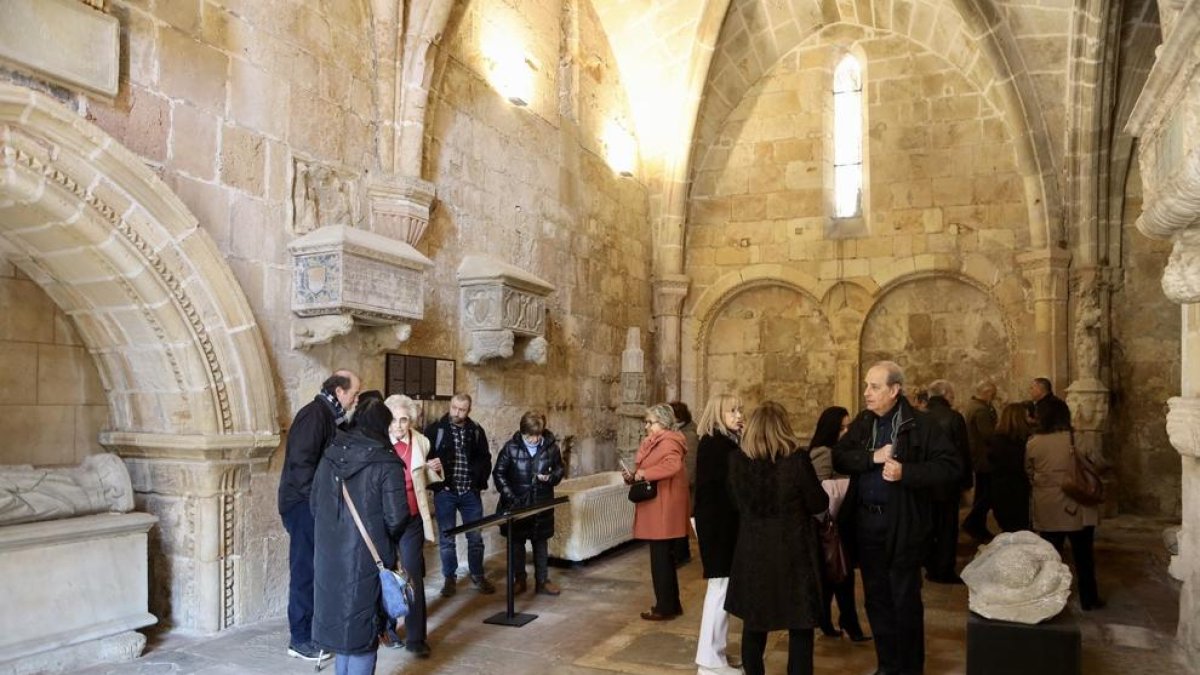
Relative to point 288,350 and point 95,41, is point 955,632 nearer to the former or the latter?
point 288,350

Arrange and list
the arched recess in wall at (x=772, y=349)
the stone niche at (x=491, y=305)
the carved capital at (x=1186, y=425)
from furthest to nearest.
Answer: the arched recess in wall at (x=772, y=349), the stone niche at (x=491, y=305), the carved capital at (x=1186, y=425)

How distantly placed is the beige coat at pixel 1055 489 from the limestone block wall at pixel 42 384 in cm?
539

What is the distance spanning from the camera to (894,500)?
151 inches

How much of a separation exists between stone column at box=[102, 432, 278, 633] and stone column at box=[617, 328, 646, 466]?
5.08 metres

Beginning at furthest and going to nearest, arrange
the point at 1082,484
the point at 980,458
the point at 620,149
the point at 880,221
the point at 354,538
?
the point at 880,221
the point at 620,149
the point at 980,458
the point at 1082,484
the point at 354,538

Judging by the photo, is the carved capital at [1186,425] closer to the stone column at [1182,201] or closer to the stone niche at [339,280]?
the stone column at [1182,201]

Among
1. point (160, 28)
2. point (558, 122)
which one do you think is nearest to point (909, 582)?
point (160, 28)

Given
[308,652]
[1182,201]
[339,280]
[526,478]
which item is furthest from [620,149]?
[308,652]

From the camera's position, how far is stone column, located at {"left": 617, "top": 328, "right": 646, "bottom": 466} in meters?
9.51

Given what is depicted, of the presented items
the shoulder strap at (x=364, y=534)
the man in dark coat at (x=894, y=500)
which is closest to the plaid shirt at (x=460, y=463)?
the shoulder strap at (x=364, y=534)

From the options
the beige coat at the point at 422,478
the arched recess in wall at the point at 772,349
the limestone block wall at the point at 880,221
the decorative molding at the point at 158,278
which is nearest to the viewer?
the decorative molding at the point at 158,278

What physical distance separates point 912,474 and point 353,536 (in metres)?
2.25

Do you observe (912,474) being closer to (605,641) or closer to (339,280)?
(605,641)

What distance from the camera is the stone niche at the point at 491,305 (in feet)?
22.4
